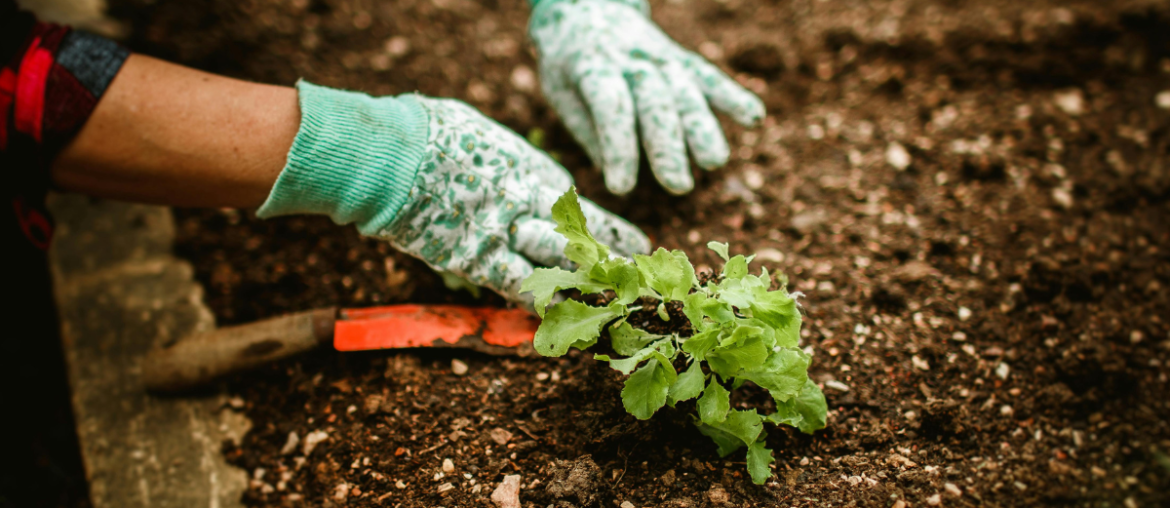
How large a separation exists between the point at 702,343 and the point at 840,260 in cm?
70

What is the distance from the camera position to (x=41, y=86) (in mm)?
1263

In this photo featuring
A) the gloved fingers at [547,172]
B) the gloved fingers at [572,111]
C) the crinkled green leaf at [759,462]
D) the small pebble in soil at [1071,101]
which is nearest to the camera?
the crinkled green leaf at [759,462]

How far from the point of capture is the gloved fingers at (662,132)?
5.21 ft

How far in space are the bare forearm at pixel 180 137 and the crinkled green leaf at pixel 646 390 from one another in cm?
85

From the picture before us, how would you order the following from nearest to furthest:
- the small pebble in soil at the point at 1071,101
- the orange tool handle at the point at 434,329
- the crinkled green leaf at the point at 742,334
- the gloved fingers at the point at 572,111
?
the crinkled green leaf at the point at 742,334, the orange tool handle at the point at 434,329, the gloved fingers at the point at 572,111, the small pebble in soil at the point at 1071,101

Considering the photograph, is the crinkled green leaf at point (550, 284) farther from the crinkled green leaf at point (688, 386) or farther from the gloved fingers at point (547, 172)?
the gloved fingers at point (547, 172)

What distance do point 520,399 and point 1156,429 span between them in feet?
4.70

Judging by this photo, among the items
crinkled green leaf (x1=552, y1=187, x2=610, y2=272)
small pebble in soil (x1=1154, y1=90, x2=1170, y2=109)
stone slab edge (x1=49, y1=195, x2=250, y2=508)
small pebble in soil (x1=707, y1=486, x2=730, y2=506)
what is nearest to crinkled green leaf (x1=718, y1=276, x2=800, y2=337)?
crinkled green leaf (x1=552, y1=187, x2=610, y2=272)

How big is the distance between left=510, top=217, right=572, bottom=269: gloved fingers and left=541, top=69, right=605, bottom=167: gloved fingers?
15.6 inches

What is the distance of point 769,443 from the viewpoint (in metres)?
1.30

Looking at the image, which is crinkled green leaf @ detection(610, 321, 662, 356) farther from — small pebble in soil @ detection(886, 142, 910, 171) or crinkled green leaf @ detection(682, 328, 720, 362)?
small pebble in soil @ detection(886, 142, 910, 171)

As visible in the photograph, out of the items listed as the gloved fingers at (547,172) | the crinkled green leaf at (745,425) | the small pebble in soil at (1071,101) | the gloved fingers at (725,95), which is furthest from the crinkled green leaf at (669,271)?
the small pebble in soil at (1071,101)

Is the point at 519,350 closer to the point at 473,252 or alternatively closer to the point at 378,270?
the point at 473,252

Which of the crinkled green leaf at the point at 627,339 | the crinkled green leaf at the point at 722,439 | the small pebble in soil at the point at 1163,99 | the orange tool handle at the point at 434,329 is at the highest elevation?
the small pebble in soil at the point at 1163,99
